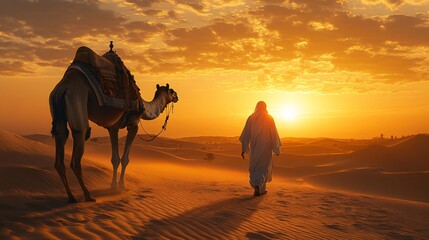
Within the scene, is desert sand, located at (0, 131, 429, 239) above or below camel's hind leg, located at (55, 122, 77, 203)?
below

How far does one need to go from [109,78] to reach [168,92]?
139 inches

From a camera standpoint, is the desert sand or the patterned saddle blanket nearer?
the desert sand

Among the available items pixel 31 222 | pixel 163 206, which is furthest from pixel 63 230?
pixel 163 206

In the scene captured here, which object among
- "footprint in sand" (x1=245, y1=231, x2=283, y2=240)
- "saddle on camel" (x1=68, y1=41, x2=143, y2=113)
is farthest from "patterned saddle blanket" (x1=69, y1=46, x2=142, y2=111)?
"footprint in sand" (x1=245, y1=231, x2=283, y2=240)

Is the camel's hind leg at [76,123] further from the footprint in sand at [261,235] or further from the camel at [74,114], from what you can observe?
the footprint in sand at [261,235]

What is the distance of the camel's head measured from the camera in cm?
1153

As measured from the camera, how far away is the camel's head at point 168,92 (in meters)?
11.5

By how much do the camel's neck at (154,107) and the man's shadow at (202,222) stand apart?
9.67ft

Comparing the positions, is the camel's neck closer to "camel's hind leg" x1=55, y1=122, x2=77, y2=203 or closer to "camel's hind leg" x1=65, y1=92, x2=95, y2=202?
"camel's hind leg" x1=65, y1=92, x2=95, y2=202

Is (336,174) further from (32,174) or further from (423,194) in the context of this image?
(32,174)

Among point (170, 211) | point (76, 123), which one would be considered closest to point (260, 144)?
point (170, 211)

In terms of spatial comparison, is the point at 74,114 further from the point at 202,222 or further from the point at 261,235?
the point at 261,235

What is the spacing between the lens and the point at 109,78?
27.2 ft

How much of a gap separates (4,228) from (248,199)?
20.7 feet
